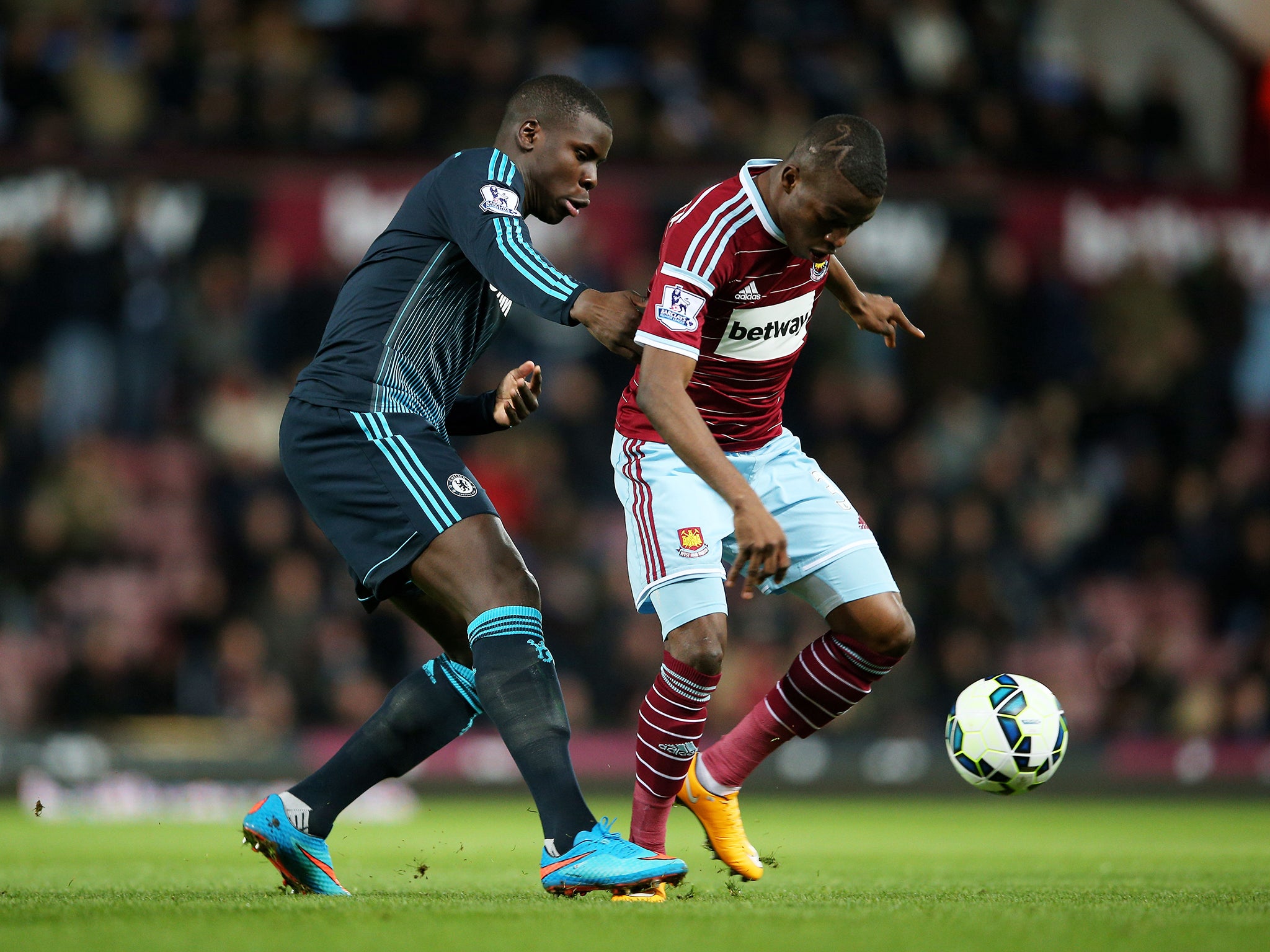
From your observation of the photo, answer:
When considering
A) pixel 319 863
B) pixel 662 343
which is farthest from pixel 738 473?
pixel 319 863

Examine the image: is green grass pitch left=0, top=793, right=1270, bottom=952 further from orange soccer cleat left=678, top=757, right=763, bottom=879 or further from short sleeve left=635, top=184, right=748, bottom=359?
short sleeve left=635, top=184, right=748, bottom=359

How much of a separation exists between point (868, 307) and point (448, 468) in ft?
5.96

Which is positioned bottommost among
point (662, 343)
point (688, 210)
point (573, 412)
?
point (573, 412)

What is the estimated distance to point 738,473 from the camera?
4324mm

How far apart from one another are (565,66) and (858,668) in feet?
28.0

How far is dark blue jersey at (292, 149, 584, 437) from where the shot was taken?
4.40 metres

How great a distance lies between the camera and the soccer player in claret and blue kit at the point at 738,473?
4.55 meters

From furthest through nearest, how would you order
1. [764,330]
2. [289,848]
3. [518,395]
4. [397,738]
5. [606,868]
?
[764,330] < [518,395] < [397,738] < [289,848] < [606,868]

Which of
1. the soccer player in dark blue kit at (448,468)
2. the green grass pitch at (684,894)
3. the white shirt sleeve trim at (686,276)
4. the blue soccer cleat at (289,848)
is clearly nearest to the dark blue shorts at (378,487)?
the soccer player in dark blue kit at (448,468)

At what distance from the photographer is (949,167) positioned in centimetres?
1295

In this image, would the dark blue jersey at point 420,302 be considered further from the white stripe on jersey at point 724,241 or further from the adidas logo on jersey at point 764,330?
the adidas logo on jersey at point 764,330

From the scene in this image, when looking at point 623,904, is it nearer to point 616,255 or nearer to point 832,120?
point 832,120

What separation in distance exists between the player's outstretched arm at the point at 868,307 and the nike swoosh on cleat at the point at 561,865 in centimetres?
225

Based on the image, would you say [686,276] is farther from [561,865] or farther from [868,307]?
[561,865]
